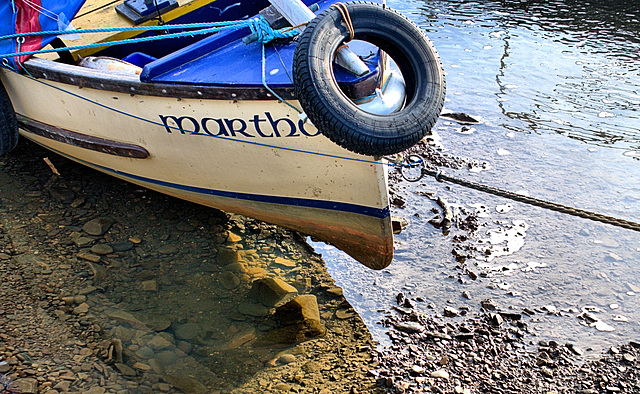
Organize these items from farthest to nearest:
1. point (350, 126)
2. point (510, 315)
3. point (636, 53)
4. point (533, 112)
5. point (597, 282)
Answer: point (636, 53), point (533, 112), point (597, 282), point (510, 315), point (350, 126)

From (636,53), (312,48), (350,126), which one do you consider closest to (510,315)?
(350,126)

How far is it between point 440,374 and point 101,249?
268 cm

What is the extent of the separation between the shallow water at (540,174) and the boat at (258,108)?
20.8 inches

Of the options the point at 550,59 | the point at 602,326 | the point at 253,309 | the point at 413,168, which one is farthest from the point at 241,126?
the point at 550,59

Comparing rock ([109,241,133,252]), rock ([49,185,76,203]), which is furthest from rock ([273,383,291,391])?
rock ([49,185,76,203])

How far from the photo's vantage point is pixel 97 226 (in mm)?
4281

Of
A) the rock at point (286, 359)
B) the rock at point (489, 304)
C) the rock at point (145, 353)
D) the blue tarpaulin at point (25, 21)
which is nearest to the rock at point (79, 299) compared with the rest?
the rock at point (145, 353)

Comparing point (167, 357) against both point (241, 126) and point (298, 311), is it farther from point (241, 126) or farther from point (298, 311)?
point (241, 126)

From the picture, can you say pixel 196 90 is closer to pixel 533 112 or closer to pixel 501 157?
pixel 501 157

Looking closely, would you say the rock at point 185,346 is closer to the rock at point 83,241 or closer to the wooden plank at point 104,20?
the rock at point 83,241

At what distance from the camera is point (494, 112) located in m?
6.05

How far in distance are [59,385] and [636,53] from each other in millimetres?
7609

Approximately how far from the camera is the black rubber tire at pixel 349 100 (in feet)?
9.68

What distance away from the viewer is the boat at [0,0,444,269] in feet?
10.1
